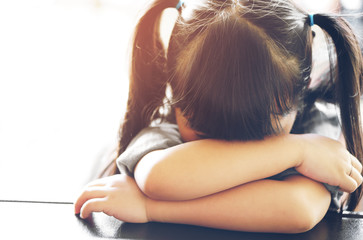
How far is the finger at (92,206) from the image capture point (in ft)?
1.63

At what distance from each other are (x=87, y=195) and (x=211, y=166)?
195 millimetres

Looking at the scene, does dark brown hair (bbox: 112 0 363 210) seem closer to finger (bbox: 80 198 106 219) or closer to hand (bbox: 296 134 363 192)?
hand (bbox: 296 134 363 192)

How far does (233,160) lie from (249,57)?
0.14 meters

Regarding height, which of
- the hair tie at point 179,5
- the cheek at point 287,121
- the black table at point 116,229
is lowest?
the black table at point 116,229

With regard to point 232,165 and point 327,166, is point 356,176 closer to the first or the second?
point 327,166

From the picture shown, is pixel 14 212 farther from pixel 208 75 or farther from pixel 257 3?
pixel 257 3

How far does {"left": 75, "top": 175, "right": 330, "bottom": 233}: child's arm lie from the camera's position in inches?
17.8

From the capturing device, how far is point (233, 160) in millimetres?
473

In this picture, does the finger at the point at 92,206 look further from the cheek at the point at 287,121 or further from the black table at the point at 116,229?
the cheek at the point at 287,121

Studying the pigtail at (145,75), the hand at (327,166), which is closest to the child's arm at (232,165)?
the hand at (327,166)

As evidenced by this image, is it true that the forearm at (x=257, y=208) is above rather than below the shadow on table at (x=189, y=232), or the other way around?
above

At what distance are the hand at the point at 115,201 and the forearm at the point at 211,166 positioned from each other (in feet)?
0.08

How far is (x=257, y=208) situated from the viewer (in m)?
0.46

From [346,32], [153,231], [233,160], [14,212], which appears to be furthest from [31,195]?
[346,32]
